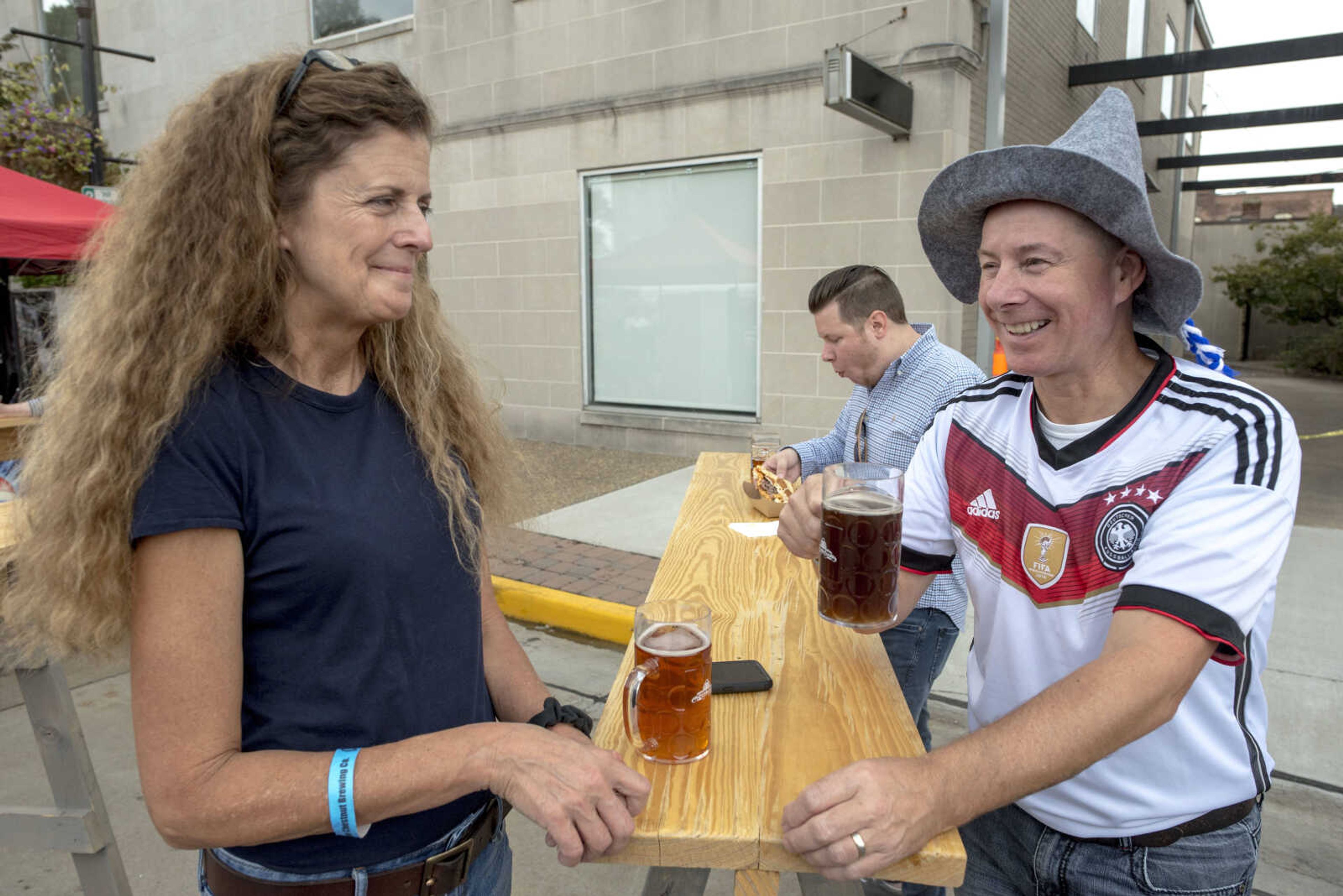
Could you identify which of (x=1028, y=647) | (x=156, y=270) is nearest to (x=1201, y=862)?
(x=1028, y=647)

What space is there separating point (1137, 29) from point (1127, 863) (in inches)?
610

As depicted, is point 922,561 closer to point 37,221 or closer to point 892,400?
point 892,400

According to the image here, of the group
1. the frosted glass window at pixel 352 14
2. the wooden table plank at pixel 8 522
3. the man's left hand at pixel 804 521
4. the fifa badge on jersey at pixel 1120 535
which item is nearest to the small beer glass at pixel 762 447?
the man's left hand at pixel 804 521

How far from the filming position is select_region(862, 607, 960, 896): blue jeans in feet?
8.42

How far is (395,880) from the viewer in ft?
4.30

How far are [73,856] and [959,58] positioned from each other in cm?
746

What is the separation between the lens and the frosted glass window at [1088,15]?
10.2 metres


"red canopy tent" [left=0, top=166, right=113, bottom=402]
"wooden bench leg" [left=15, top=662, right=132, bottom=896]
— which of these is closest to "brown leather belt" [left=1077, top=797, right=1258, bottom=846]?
"wooden bench leg" [left=15, top=662, right=132, bottom=896]

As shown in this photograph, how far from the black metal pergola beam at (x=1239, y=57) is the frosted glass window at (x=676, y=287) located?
14.4 feet

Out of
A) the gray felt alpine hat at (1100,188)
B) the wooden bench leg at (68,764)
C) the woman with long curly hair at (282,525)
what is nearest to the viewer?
the woman with long curly hair at (282,525)

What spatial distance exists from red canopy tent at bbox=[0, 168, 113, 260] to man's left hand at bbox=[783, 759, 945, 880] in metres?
6.31

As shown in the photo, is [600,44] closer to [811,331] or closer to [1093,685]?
[811,331]

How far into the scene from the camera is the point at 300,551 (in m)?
1.18

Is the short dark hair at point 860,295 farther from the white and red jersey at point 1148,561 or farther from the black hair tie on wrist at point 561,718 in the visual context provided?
the black hair tie on wrist at point 561,718
